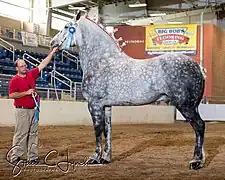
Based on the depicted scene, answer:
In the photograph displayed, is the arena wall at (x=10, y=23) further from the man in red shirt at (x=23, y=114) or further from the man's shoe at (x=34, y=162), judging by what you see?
the man's shoe at (x=34, y=162)

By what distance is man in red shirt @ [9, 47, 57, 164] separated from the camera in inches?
248

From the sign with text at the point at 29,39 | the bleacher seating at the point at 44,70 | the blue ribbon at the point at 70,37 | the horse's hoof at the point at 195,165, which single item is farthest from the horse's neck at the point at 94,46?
the sign with text at the point at 29,39

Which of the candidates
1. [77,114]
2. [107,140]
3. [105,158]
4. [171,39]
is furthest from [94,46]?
[171,39]

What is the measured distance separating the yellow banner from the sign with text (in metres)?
7.30

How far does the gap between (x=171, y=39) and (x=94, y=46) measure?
2121 cm

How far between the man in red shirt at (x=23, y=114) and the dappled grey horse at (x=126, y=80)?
79 cm

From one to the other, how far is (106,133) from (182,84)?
1433 mm

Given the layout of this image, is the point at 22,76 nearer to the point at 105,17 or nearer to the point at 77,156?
the point at 77,156

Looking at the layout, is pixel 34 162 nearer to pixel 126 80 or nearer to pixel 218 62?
pixel 126 80

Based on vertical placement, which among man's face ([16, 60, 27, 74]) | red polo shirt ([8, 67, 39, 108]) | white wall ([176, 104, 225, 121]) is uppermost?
man's face ([16, 60, 27, 74])

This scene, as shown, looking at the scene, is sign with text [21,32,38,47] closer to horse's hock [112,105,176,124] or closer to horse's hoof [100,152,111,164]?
horse's hock [112,105,176,124]

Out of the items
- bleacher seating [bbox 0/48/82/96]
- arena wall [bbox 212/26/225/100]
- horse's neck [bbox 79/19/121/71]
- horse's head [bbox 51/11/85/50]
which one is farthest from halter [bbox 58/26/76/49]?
arena wall [bbox 212/26/225/100]

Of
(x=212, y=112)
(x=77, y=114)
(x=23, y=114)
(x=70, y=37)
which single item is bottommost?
(x=212, y=112)

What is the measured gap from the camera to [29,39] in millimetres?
25234
